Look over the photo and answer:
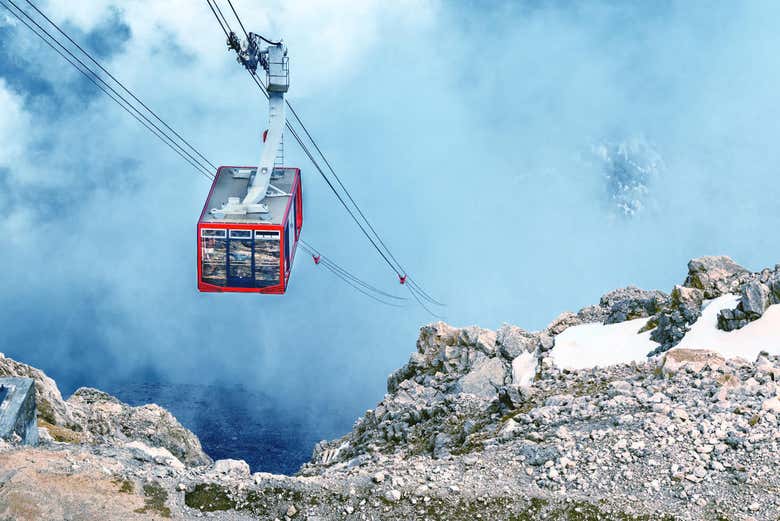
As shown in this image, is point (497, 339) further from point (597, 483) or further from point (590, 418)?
point (597, 483)

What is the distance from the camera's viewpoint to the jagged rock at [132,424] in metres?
48.1

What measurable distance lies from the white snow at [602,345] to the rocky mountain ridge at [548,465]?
82cm

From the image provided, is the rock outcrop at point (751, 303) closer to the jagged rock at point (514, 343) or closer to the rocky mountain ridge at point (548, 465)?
the rocky mountain ridge at point (548, 465)

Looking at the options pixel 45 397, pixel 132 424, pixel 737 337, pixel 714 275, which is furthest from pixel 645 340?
pixel 132 424

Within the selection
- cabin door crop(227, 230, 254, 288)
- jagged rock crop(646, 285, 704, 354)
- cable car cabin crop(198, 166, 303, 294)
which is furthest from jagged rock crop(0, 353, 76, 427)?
jagged rock crop(646, 285, 704, 354)

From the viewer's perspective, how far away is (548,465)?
2544 cm

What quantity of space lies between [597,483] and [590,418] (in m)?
3.54

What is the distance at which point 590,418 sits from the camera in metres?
27.8

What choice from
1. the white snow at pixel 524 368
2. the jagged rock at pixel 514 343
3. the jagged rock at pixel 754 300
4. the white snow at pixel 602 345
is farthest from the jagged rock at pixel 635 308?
the jagged rock at pixel 754 300

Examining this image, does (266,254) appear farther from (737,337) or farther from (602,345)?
(737,337)

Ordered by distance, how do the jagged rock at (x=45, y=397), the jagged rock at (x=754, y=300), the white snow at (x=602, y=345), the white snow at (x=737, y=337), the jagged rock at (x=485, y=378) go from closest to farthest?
the white snow at (x=737, y=337), the jagged rock at (x=754, y=300), the white snow at (x=602, y=345), the jagged rock at (x=485, y=378), the jagged rock at (x=45, y=397)

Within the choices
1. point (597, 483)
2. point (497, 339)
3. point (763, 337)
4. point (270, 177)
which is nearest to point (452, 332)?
point (497, 339)

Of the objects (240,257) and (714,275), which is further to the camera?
(714,275)

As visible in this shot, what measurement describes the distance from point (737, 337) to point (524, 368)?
870 cm
